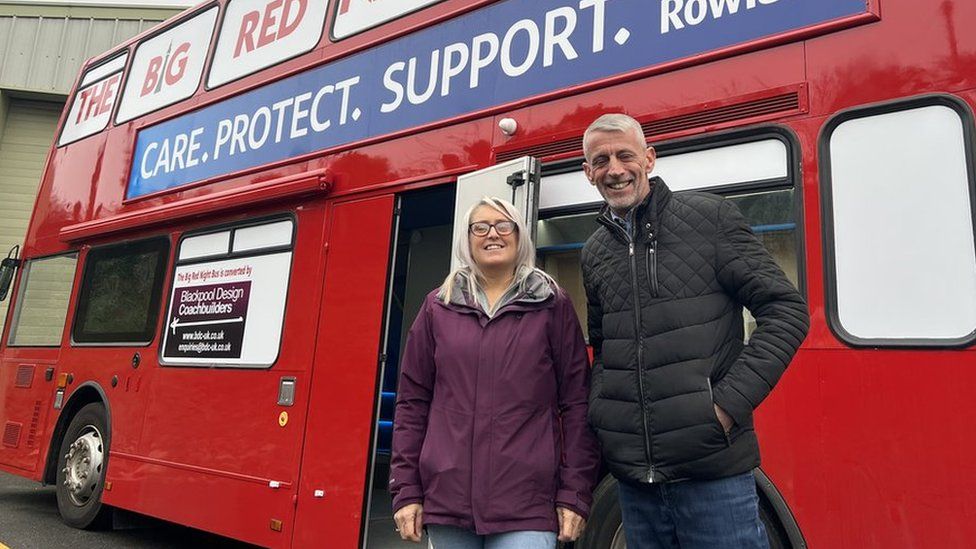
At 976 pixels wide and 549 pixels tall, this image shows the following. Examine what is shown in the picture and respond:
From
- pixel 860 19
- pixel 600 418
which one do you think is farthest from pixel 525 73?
pixel 600 418

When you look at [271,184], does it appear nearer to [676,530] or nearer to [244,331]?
[244,331]

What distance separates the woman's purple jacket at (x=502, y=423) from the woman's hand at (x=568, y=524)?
0.05ft

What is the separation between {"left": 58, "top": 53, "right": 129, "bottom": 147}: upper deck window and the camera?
20.3ft

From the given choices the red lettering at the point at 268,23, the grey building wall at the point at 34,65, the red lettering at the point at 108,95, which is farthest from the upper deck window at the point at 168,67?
the grey building wall at the point at 34,65

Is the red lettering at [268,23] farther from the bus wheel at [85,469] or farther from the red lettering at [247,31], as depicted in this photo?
the bus wheel at [85,469]

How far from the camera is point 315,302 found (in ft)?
13.1

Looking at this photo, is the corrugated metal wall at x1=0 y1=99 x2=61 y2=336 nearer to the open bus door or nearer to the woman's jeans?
the open bus door

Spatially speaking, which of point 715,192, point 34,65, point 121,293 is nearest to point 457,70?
point 715,192

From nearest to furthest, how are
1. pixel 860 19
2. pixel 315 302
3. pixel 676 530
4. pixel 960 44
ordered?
pixel 676 530, pixel 960 44, pixel 860 19, pixel 315 302

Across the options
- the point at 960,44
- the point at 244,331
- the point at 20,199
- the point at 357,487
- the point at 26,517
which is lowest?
the point at 26,517

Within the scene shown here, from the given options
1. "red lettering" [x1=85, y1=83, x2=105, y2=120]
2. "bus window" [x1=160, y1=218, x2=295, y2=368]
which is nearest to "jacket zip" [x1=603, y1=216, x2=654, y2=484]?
"bus window" [x1=160, y1=218, x2=295, y2=368]

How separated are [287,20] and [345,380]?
8.78 feet

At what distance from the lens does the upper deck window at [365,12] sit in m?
4.08

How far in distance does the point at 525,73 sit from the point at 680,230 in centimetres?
198
